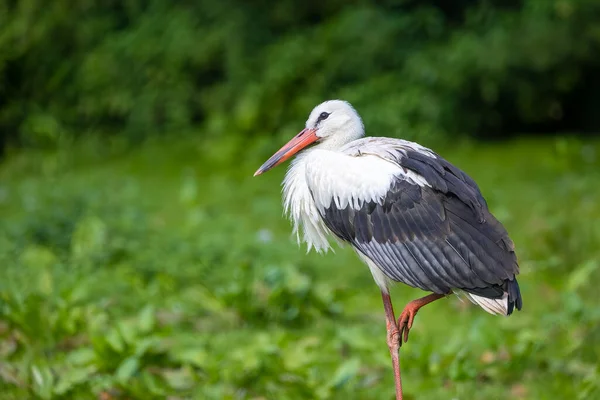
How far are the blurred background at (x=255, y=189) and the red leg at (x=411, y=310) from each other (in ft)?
2.41

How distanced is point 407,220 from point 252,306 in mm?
2014

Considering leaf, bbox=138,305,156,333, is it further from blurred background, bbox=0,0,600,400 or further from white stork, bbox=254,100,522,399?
white stork, bbox=254,100,522,399

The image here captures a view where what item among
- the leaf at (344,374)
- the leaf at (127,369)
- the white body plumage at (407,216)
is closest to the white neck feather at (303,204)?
the white body plumage at (407,216)

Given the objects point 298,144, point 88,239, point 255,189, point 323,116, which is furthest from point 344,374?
point 255,189

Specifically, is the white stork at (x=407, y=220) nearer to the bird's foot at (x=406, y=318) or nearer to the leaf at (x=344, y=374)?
the bird's foot at (x=406, y=318)

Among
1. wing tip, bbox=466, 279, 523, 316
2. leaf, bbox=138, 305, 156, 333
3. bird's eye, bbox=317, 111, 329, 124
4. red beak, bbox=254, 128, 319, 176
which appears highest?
bird's eye, bbox=317, 111, 329, 124

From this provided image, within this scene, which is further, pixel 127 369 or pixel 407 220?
pixel 127 369


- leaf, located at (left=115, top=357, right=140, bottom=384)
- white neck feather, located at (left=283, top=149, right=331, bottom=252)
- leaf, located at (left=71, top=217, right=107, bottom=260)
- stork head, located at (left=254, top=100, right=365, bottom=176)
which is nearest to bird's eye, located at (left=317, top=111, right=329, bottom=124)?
stork head, located at (left=254, top=100, right=365, bottom=176)

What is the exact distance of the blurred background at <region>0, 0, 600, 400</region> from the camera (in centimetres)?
463

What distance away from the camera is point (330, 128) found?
401cm

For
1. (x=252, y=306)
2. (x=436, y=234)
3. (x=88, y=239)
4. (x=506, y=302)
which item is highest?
(x=436, y=234)

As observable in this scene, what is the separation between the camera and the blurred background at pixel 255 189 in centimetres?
463

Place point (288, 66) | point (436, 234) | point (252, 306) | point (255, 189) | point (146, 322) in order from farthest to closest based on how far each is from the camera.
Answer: point (288, 66) → point (255, 189) → point (252, 306) → point (146, 322) → point (436, 234)

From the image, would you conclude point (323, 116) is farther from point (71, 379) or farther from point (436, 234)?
point (71, 379)
